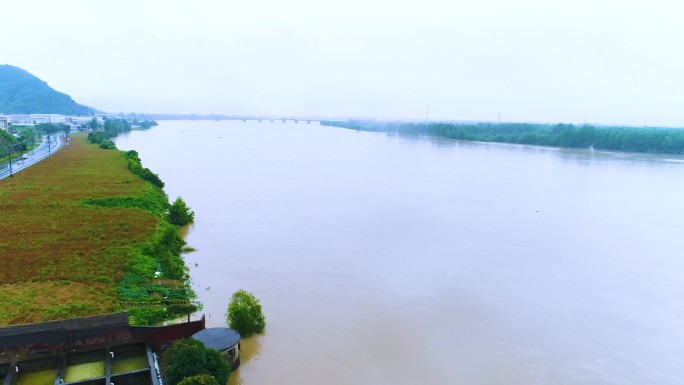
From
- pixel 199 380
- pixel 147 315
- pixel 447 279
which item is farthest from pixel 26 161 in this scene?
pixel 199 380

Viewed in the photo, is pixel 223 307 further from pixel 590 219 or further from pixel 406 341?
pixel 590 219

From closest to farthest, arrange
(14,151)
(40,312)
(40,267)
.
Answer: (40,312) < (40,267) < (14,151)

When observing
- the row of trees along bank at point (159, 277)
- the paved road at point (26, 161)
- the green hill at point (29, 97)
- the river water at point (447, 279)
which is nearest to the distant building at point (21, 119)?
the green hill at point (29, 97)

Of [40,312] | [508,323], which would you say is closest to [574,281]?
[508,323]

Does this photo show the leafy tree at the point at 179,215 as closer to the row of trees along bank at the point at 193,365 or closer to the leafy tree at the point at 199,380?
the row of trees along bank at the point at 193,365

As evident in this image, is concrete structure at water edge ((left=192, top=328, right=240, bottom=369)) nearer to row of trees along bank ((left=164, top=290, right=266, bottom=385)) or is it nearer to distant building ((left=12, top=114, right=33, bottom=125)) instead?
row of trees along bank ((left=164, top=290, right=266, bottom=385))

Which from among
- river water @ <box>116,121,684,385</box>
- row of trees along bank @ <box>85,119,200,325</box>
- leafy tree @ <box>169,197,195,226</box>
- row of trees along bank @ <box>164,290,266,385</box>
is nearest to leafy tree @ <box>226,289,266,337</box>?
river water @ <box>116,121,684,385</box>
